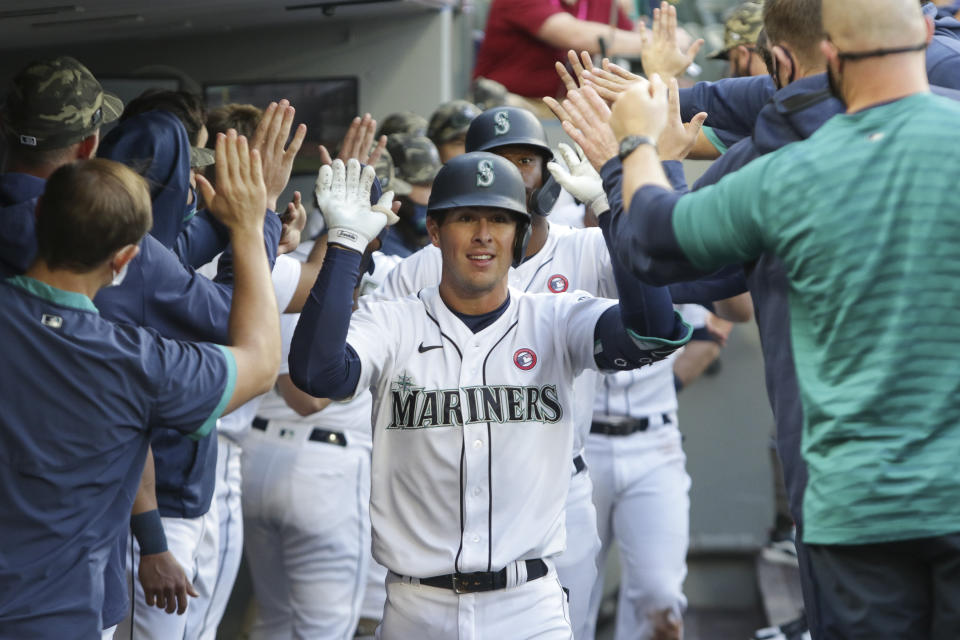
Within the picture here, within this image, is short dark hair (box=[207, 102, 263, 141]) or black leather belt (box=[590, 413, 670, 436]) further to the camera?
black leather belt (box=[590, 413, 670, 436])

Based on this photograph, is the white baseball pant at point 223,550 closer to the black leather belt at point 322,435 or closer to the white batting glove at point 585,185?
the black leather belt at point 322,435

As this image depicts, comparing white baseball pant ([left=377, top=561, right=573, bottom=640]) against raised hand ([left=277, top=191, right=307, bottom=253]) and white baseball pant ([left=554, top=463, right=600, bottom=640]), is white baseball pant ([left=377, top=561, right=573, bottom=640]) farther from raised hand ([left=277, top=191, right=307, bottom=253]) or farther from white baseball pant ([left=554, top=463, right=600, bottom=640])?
raised hand ([left=277, top=191, right=307, bottom=253])

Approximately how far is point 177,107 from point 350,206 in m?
0.82

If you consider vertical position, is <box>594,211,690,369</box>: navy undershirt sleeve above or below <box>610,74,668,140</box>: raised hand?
below

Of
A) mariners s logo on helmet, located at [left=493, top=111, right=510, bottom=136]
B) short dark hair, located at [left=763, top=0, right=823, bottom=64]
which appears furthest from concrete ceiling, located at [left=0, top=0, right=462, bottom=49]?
short dark hair, located at [left=763, top=0, right=823, bottom=64]

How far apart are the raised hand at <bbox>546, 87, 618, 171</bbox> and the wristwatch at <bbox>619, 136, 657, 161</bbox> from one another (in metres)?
0.18

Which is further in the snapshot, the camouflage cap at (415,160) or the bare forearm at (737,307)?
the camouflage cap at (415,160)

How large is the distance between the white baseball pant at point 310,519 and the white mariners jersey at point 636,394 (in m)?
1.10

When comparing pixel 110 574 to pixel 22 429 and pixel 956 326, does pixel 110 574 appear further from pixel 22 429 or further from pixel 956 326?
pixel 956 326

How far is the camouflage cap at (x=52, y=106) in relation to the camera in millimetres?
3184

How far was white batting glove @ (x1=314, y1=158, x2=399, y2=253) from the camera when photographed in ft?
11.4

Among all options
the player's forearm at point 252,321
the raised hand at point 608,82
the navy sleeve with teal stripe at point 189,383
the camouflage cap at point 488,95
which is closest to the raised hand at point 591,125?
the raised hand at point 608,82

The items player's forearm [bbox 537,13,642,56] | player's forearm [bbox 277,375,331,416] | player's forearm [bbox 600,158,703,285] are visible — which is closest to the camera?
player's forearm [bbox 600,158,703,285]

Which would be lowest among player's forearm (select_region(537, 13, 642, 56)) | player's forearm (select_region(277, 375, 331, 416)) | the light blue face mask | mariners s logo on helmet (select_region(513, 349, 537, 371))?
player's forearm (select_region(277, 375, 331, 416))
